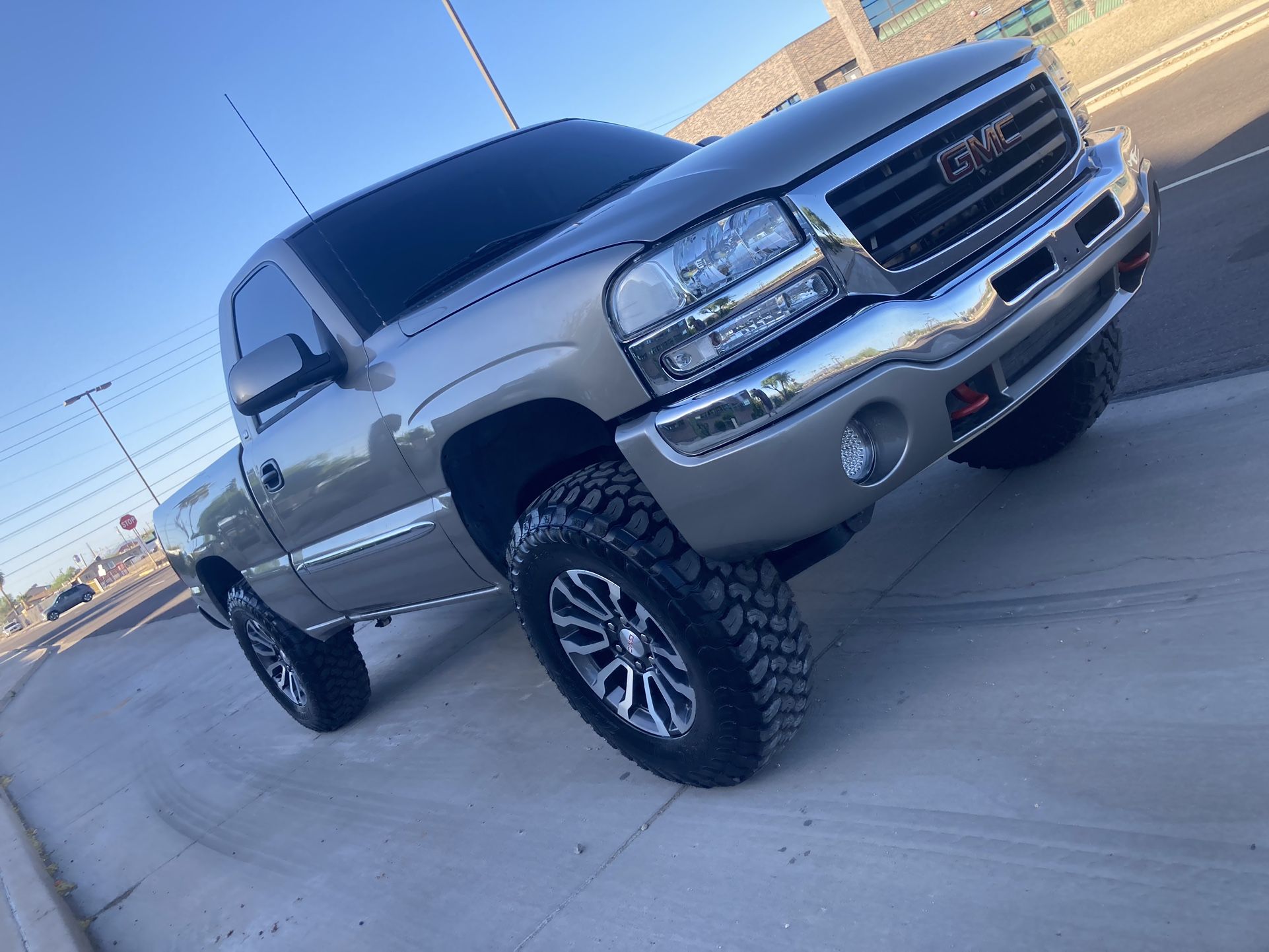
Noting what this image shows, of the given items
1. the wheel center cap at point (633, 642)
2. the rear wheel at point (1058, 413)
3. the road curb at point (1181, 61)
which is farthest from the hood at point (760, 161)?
the road curb at point (1181, 61)

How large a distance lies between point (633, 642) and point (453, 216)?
5.66ft

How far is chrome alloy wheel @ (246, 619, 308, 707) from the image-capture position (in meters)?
4.74

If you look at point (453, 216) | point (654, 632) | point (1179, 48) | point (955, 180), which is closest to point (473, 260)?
point (453, 216)

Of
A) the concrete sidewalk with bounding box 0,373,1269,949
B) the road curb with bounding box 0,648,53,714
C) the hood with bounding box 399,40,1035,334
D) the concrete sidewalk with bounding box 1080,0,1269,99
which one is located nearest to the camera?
the concrete sidewalk with bounding box 0,373,1269,949

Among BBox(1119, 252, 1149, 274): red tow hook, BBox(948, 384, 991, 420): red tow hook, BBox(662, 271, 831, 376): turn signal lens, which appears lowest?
BBox(1119, 252, 1149, 274): red tow hook

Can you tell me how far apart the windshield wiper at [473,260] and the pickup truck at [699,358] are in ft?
0.06

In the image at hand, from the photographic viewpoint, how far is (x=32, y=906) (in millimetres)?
4113

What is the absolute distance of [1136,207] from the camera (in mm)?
2873

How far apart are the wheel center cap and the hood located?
3.24ft

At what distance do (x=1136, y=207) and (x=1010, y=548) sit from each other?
1150mm

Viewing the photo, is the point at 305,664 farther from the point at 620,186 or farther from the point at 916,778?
the point at 916,778

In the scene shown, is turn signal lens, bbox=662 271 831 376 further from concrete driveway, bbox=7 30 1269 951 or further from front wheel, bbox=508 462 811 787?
concrete driveway, bbox=7 30 1269 951

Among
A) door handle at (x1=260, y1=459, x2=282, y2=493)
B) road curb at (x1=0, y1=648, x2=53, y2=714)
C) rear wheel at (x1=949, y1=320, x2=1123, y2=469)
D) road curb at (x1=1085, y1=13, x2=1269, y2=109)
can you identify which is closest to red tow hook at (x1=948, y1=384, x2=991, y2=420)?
rear wheel at (x1=949, y1=320, x2=1123, y2=469)

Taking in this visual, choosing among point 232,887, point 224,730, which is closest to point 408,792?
point 232,887
